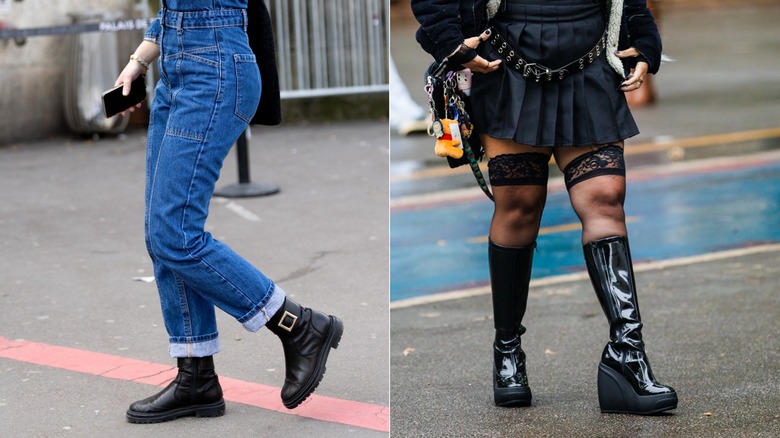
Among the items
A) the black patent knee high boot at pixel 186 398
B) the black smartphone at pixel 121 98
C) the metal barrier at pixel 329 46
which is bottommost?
the metal barrier at pixel 329 46

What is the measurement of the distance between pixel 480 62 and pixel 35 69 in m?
8.51

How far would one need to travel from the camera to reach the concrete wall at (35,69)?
37.6 ft

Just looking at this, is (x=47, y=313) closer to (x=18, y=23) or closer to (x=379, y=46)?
(x=18, y=23)

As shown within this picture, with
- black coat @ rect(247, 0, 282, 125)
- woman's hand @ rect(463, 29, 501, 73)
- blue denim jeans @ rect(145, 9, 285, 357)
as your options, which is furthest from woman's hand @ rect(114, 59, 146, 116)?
woman's hand @ rect(463, 29, 501, 73)

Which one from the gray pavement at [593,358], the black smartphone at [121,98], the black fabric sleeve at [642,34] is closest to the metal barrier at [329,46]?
the gray pavement at [593,358]

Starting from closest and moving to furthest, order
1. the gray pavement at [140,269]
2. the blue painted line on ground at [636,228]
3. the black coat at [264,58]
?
the black coat at [264,58], the gray pavement at [140,269], the blue painted line on ground at [636,228]

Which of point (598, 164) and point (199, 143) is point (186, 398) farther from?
point (598, 164)

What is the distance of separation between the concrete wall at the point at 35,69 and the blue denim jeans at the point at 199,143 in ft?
26.0

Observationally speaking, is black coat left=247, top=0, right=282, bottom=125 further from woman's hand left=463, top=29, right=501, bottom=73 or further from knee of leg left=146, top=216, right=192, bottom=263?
woman's hand left=463, top=29, right=501, bottom=73

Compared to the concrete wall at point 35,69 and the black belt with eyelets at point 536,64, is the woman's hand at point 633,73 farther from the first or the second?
the concrete wall at point 35,69

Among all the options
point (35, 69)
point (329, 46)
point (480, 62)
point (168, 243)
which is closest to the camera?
point (168, 243)

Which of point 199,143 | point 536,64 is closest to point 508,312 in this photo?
point 536,64

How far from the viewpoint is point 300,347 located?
416 centimetres

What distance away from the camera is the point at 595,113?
163 inches
